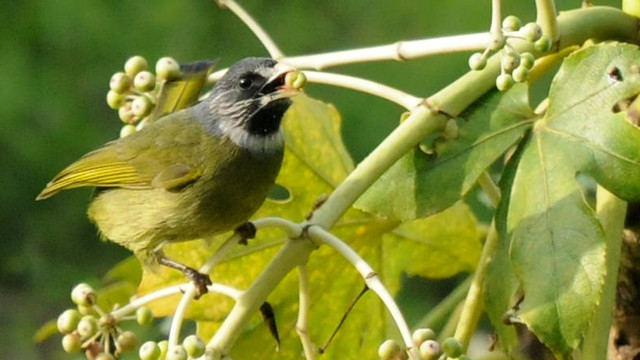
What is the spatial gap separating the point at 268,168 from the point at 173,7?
10.2 feet

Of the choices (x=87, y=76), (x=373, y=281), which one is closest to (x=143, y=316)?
(x=373, y=281)

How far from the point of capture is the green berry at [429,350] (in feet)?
3.32

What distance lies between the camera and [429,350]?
1.01 metres

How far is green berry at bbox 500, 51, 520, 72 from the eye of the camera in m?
1.14

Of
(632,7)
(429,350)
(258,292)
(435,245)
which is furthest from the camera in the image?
(435,245)

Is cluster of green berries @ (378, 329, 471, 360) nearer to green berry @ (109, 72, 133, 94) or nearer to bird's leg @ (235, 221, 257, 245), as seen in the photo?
bird's leg @ (235, 221, 257, 245)

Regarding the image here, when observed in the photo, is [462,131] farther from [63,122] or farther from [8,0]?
[8,0]

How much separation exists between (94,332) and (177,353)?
0.53ft

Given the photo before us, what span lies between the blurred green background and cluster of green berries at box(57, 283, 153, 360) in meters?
2.73

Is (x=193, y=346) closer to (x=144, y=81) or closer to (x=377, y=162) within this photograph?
(x=377, y=162)

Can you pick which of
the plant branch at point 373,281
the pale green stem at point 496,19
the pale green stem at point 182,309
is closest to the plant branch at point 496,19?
the pale green stem at point 496,19

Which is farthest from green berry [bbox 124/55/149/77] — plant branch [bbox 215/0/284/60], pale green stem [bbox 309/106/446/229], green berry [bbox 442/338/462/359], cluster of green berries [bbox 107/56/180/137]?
green berry [bbox 442/338/462/359]

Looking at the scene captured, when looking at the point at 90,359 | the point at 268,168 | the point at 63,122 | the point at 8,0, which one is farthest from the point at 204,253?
the point at 8,0

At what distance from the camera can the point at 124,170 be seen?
1.78 m
